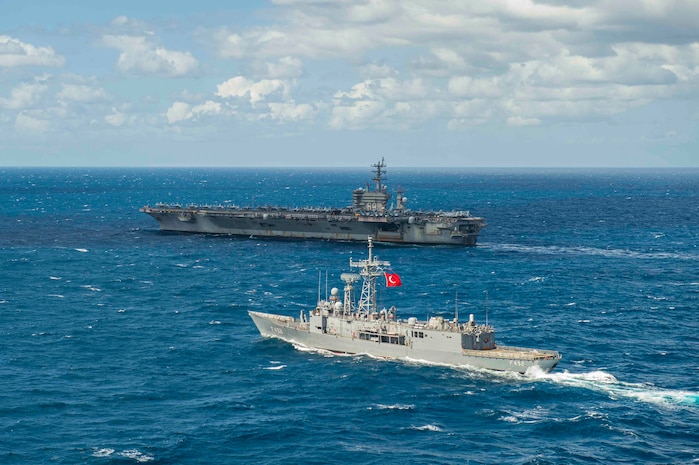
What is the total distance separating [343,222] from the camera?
125 m

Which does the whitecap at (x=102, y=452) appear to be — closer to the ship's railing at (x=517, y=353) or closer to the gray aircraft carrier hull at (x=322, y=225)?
the ship's railing at (x=517, y=353)

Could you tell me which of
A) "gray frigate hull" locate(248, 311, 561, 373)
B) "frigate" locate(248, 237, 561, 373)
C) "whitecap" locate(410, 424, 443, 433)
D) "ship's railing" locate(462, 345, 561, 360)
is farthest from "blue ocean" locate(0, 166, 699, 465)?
"ship's railing" locate(462, 345, 561, 360)

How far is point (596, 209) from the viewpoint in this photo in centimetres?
19662

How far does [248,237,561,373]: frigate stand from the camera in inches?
2148

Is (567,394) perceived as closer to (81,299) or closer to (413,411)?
(413,411)

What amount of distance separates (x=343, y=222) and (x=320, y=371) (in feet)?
230

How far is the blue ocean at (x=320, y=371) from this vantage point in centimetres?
4306

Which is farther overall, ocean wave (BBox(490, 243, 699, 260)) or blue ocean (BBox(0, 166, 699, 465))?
ocean wave (BBox(490, 243, 699, 260))

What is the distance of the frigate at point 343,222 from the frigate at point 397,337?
5739 cm

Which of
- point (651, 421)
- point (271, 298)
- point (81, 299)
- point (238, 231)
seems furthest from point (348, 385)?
point (238, 231)

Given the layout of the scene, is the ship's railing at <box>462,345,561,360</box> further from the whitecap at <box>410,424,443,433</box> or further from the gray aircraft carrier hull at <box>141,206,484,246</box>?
the gray aircraft carrier hull at <box>141,206,484,246</box>

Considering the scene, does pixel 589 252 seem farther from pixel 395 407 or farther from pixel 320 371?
pixel 395 407

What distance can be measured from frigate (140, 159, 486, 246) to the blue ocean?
12.1 meters

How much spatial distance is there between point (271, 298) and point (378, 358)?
24733mm
